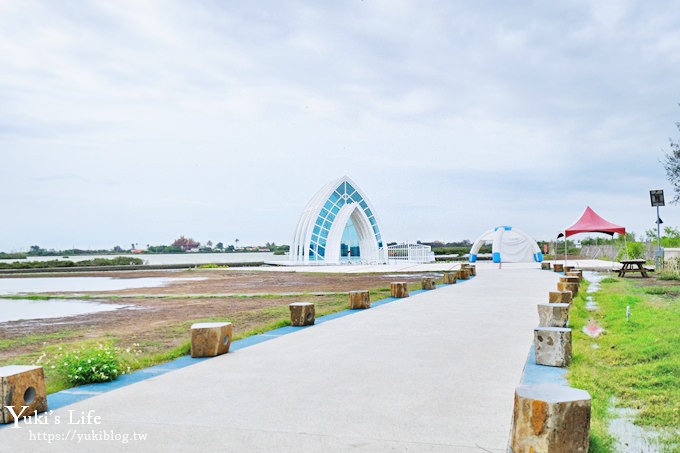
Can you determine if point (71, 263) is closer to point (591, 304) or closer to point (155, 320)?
point (155, 320)

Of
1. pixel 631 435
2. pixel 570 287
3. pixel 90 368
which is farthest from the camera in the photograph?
pixel 570 287

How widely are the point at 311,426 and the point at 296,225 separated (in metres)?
49.3

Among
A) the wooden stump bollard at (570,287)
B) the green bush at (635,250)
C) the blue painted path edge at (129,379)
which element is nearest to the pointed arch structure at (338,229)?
the green bush at (635,250)

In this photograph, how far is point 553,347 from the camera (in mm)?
6492

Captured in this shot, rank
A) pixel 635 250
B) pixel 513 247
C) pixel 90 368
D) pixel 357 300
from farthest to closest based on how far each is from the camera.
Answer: pixel 513 247
pixel 635 250
pixel 357 300
pixel 90 368

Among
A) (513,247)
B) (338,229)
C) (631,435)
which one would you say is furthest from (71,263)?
(631,435)

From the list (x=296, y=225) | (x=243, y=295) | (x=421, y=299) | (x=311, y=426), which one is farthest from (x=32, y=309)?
(x=296, y=225)

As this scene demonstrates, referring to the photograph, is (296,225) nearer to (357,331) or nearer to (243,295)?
(243,295)

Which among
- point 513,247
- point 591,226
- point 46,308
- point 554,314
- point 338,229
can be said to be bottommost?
point 46,308

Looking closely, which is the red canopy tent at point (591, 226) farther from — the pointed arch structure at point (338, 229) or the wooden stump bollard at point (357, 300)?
the pointed arch structure at point (338, 229)

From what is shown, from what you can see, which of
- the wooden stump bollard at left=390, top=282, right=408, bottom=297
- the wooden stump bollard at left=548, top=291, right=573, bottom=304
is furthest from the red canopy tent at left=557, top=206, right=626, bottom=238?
the wooden stump bollard at left=548, top=291, right=573, bottom=304

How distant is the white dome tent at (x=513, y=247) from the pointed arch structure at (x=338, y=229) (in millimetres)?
11411

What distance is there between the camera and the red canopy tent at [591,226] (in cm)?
2555

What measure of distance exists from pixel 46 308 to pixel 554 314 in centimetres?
1341
